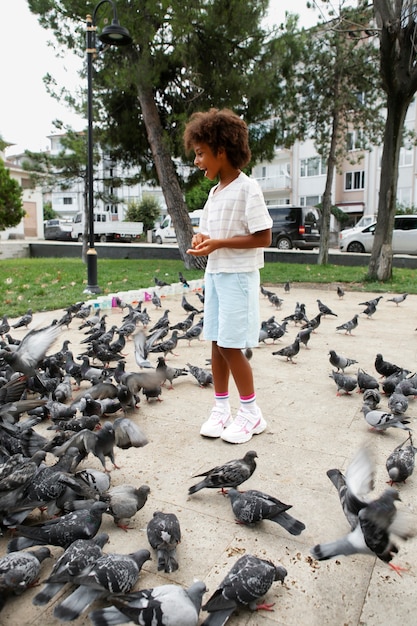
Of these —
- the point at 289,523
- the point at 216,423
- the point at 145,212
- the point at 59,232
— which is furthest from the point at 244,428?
the point at 145,212

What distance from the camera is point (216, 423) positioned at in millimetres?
3311

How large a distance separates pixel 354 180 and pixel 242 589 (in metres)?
39.9

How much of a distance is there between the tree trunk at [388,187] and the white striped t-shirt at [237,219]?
914 centimetres

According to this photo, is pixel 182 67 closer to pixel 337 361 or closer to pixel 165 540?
pixel 337 361

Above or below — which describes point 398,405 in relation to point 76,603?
above

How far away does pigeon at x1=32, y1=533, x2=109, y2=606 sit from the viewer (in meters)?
1.78

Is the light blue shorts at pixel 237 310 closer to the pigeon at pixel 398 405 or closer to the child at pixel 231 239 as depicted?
the child at pixel 231 239

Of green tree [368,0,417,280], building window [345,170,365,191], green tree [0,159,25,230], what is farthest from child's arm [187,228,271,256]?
building window [345,170,365,191]

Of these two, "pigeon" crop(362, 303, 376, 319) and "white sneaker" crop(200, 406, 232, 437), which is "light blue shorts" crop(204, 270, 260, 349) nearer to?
"white sneaker" crop(200, 406, 232, 437)

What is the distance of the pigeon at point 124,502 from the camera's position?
89.4 inches

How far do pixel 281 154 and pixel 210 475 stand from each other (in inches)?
1743

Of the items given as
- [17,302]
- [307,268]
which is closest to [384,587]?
[17,302]

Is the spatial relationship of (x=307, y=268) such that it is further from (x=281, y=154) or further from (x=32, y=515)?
(x=281, y=154)

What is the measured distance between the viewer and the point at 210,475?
249cm
